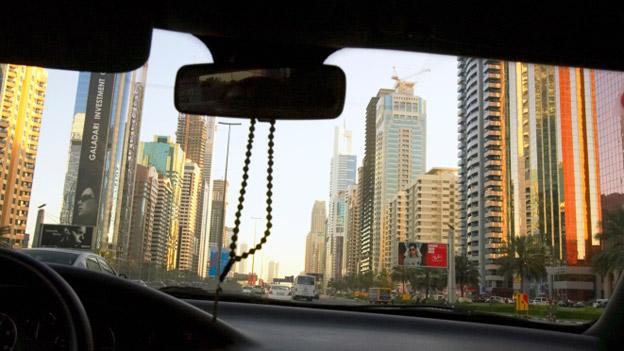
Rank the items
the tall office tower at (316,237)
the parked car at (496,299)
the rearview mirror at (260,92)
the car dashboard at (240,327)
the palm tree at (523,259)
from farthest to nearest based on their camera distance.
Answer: the tall office tower at (316,237) < the palm tree at (523,259) < the parked car at (496,299) < the rearview mirror at (260,92) < the car dashboard at (240,327)

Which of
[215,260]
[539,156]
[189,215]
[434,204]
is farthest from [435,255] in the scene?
[215,260]

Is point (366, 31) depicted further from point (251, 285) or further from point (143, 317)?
point (251, 285)

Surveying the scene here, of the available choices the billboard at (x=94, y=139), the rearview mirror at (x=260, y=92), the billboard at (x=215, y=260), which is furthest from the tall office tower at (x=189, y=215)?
the rearview mirror at (x=260, y=92)

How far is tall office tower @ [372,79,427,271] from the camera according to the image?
3.07 m

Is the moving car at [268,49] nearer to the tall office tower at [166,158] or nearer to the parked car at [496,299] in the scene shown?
the tall office tower at [166,158]

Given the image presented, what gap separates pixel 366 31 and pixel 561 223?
1.91m

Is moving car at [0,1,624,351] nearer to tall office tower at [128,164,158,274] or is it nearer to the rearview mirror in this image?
the rearview mirror

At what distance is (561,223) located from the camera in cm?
327

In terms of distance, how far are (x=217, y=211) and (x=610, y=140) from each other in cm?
211

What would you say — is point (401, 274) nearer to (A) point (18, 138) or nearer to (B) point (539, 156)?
(B) point (539, 156)

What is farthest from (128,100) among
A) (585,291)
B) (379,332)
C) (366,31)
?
(585,291)

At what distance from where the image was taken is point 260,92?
199 centimetres

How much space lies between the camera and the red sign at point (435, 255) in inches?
188

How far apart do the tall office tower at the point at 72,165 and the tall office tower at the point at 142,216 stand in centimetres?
38
